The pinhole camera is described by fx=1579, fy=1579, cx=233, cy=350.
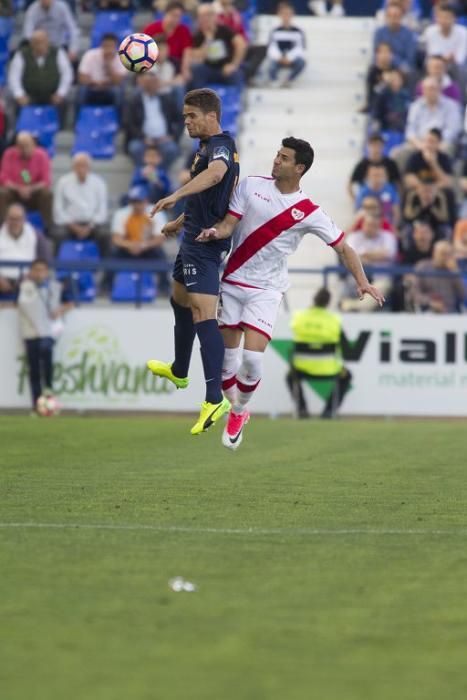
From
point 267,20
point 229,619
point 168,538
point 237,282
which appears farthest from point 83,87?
point 229,619

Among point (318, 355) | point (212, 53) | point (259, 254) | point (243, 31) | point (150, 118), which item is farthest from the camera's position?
point (243, 31)

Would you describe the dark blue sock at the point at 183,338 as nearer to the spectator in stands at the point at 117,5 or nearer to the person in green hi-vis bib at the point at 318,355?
the person in green hi-vis bib at the point at 318,355

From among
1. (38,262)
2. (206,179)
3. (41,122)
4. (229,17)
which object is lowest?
(38,262)

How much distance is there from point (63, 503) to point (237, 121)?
1357 centimetres

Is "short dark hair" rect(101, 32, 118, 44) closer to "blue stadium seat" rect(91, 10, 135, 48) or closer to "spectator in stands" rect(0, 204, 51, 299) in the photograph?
"blue stadium seat" rect(91, 10, 135, 48)

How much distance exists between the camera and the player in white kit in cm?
1030

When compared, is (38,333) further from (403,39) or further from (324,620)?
(324,620)

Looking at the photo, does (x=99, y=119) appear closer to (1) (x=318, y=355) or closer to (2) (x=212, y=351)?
(1) (x=318, y=355)

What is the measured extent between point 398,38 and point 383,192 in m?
3.07

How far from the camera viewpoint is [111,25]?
22547 mm

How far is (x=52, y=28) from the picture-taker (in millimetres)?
22203

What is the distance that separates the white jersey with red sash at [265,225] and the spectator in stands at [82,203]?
925cm

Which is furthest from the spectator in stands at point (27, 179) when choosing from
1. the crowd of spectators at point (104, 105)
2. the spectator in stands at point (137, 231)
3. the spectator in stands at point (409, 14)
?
the spectator in stands at point (409, 14)

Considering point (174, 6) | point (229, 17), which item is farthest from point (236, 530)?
point (229, 17)
